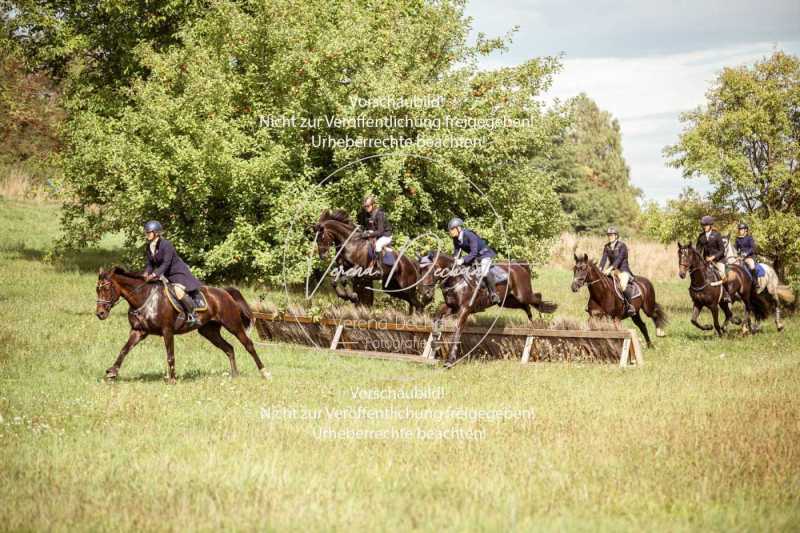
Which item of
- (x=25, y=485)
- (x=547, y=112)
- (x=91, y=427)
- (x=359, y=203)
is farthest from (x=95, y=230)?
(x=25, y=485)

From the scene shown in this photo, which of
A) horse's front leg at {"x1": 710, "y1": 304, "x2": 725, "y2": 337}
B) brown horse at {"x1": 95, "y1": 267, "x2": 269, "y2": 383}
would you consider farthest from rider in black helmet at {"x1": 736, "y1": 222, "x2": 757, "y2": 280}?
brown horse at {"x1": 95, "y1": 267, "x2": 269, "y2": 383}

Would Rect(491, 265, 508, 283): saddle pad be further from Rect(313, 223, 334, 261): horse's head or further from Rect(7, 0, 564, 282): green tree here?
Rect(7, 0, 564, 282): green tree

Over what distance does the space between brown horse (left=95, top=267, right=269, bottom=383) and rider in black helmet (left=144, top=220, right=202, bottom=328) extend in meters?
0.20

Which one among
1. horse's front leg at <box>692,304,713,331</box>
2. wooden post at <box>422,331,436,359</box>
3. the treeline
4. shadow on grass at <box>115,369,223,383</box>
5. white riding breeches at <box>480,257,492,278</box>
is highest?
the treeline

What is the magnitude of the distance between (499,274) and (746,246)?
9479 mm

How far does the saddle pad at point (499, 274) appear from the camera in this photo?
739 inches

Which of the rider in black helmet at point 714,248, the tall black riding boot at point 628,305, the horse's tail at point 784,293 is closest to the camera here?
the tall black riding boot at point 628,305

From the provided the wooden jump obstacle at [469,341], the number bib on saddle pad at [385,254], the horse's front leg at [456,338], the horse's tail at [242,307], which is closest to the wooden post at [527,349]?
the wooden jump obstacle at [469,341]

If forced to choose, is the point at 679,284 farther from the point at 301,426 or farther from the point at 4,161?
the point at 4,161

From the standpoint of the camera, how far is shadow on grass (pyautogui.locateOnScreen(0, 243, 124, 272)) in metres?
33.1

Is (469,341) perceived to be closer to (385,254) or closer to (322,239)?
(385,254)

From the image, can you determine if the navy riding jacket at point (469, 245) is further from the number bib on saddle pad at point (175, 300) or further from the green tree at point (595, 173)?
the green tree at point (595, 173)

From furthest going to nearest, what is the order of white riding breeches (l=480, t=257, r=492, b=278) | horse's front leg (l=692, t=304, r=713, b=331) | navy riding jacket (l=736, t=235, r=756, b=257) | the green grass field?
navy riding jacket (l=736, t=235, r=756, b=257) < horse's front leg (l=692, t=304, r=713, b=331) < white riding breeches (l=480, t=257, r=492, b=278) < the green grass field

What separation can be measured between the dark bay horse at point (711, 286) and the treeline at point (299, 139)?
5297 millimetres
